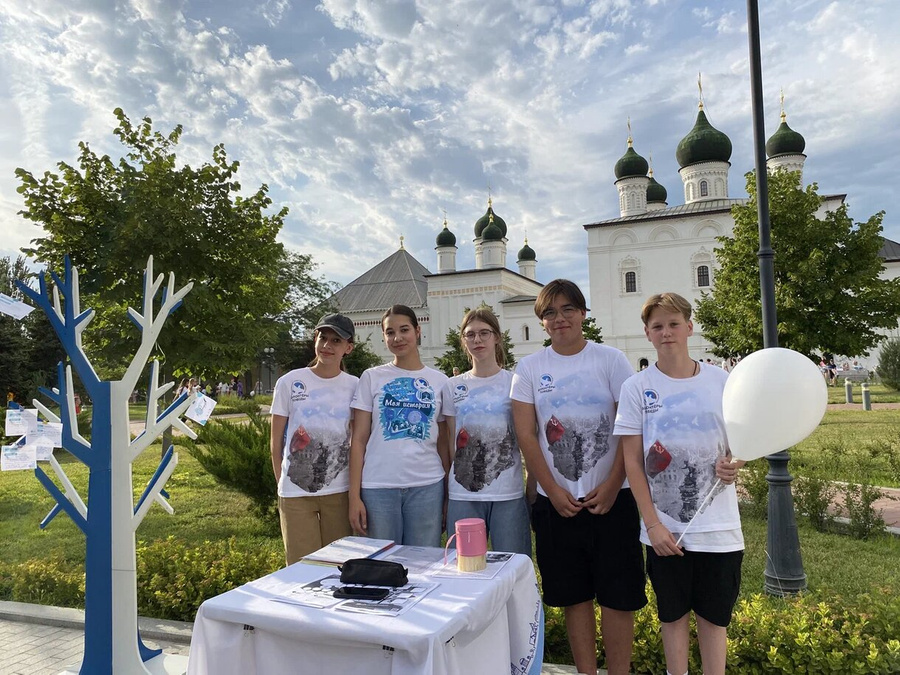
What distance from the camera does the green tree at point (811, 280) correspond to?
20078 millimetres

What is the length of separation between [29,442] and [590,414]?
3105mm

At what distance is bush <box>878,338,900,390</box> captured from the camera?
25.5m

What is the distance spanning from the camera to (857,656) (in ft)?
10.3

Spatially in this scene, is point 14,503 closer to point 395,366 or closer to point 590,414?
point 395,366

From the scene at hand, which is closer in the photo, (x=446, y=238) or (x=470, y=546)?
(x=470, y=546)

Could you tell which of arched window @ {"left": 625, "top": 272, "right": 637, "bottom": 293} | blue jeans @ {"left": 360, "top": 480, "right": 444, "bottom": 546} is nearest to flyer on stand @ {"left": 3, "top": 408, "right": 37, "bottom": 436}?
blue jeans @ {"left": 360, "top": 480, "right": 444, "bottom": 546}

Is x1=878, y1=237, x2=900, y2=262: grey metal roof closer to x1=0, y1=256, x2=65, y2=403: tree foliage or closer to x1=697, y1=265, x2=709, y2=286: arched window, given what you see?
x1=697, y1=265, x2=709, y2=286: arched window

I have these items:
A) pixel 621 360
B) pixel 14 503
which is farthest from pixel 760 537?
pixel 14 503

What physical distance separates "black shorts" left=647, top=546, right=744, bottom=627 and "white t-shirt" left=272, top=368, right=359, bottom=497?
1.70 m

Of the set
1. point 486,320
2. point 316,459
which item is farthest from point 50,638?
point 486,320

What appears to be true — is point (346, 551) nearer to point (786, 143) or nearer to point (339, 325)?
point (339, 325)

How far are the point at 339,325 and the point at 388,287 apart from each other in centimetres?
5253

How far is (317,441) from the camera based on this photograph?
3.50m

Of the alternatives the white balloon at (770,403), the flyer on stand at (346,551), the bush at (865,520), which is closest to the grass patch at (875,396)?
the bush at (865,520)
